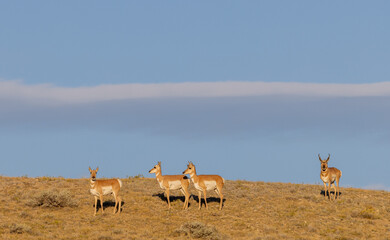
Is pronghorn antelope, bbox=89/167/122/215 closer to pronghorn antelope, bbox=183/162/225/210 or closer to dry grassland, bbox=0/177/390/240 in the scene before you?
dry grassland, bbox=0/177/390/240

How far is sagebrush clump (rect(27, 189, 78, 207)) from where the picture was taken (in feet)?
104

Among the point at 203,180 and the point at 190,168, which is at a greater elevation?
the point at 190,168

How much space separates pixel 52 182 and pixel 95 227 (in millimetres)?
11964

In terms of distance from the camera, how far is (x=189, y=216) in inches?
1186

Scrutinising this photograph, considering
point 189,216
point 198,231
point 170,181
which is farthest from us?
point 170,181

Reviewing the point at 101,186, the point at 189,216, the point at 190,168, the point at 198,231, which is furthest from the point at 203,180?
the point at 101,186

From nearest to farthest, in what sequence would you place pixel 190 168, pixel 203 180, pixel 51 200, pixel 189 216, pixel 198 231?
pixel 198 231, pixel 189 216, pixel 190 168, pixel 203 180, pixel 51 200

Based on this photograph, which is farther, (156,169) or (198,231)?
(156,169)

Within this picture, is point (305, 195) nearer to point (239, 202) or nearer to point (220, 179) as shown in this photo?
point (239, 202)

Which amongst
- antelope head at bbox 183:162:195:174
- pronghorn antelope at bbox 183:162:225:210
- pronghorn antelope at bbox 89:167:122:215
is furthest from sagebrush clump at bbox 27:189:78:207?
pronghorn antelope at bbox 183:162:225:210

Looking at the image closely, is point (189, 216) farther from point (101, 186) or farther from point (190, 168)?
point (101, 186)

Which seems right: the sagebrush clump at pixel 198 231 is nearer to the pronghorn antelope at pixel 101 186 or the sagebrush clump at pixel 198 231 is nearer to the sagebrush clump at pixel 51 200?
the pronghorn antelope at pixel 101 186

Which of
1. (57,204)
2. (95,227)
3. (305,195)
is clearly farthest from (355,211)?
(57,204)

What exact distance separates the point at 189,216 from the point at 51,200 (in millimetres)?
7845
